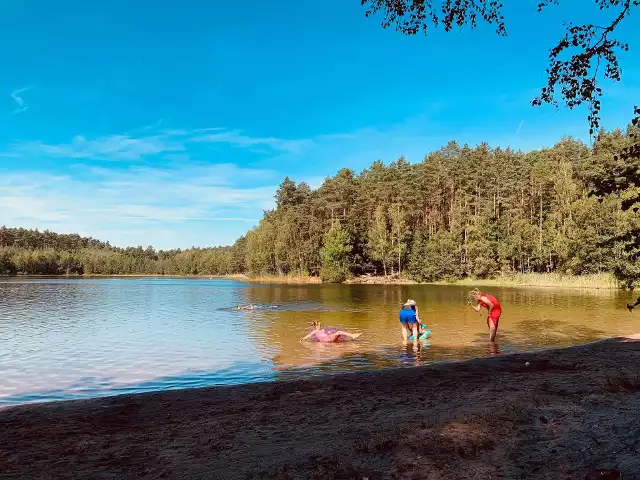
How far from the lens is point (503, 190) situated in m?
80.4

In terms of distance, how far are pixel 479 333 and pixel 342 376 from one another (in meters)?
11.4

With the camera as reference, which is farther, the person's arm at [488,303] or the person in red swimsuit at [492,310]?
the person's arm at [488,303]

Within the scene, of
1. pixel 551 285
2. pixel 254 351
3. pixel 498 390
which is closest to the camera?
pixel 498 390

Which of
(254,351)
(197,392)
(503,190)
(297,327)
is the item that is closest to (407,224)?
(503,190)

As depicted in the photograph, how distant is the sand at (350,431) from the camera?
4965mm

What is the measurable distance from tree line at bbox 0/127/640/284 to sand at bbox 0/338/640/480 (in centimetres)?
5146

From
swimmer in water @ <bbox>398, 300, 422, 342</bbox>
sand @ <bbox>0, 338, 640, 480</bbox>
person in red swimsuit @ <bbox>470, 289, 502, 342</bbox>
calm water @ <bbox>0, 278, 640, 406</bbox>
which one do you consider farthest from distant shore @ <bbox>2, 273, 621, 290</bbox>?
sand @ <bbox>0, 338, 640, 480</bbox>

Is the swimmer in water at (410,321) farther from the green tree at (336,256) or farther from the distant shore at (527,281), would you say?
the green tree at (336,256)

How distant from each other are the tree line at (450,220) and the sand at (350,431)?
5146cm

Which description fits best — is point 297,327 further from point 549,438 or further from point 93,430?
point 549,438

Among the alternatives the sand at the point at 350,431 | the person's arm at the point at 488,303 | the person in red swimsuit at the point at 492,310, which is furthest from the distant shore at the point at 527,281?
the sand at the point at 350,431

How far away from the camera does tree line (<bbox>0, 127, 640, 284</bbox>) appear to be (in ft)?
218

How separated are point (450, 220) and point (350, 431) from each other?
87.2 m

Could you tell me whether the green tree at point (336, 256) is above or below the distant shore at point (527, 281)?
above
